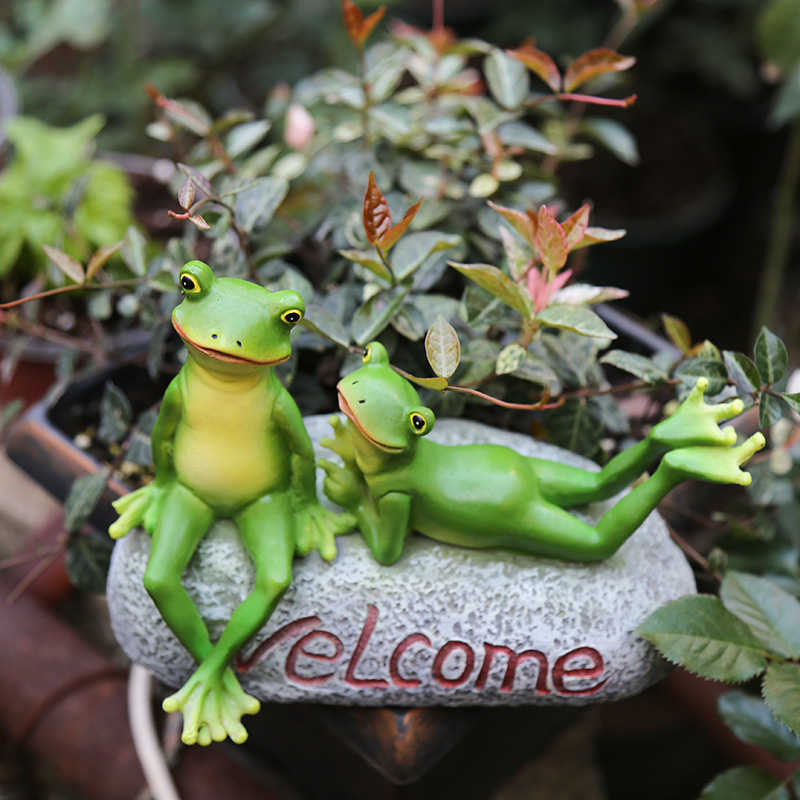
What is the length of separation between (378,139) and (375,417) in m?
0.51

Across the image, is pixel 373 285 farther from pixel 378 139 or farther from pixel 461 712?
pixel 461 712

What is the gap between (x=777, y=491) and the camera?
0.88 meters

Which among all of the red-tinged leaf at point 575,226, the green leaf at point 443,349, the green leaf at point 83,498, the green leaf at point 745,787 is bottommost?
the green leaf at point 745,787

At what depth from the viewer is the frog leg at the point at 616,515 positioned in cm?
64

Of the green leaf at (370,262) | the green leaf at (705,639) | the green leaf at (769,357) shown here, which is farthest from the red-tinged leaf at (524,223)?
the green leaf at (705,639)

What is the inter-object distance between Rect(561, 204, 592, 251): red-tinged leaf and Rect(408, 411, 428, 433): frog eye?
0.72 feet

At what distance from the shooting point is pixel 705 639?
72cm

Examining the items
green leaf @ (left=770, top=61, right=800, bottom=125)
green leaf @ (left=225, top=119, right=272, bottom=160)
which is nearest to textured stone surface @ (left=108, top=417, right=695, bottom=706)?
green leaf @ (left=225, top=119, right=272, bottom=160)

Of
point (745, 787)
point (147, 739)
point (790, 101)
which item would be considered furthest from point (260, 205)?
point (790, 101)

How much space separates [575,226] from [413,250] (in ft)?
0.52

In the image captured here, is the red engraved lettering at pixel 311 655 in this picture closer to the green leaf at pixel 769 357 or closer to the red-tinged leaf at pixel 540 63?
the green leaf at pixel 769 357

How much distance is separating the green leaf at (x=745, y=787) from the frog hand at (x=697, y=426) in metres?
0.34

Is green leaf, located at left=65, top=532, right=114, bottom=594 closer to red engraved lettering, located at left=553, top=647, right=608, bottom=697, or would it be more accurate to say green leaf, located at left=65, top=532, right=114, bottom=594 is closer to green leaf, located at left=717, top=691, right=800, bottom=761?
red engraved lettering, located at left=553, top=647, right=608, bottom=697

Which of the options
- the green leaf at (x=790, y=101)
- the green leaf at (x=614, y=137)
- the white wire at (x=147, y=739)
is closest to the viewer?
the white wire at (x=147, y=739)
